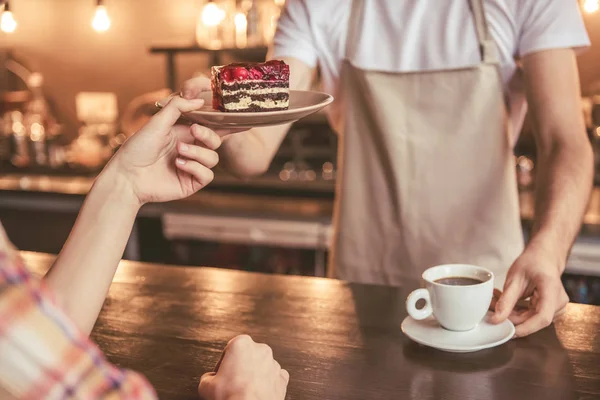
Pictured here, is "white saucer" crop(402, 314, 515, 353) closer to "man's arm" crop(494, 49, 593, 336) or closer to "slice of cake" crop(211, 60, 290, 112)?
"man's arm" crop(494, 49, 593, 336)

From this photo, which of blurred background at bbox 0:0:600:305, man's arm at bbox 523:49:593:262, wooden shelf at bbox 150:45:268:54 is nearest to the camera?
man's arm at bbox 523:49:593:262

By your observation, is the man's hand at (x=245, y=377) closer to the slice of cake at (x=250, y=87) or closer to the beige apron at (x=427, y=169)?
the slice of cake at (x=250, y=87)

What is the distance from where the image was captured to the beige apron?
185cm

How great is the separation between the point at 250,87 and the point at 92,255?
0.56m

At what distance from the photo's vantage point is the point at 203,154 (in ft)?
4.13

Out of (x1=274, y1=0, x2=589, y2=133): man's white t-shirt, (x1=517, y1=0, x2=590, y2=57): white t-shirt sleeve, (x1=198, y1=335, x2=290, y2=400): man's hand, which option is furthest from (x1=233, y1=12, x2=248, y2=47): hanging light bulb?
(x1=198, y1=335, x2=290, y2=400): man's hand

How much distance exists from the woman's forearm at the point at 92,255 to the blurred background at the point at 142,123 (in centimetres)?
181

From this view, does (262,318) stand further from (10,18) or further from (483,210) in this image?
(10,18)

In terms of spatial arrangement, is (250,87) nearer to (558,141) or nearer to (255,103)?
(255,103)

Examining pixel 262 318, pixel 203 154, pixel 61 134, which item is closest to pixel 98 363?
pixel 203 154

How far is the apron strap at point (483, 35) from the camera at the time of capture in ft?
5.78

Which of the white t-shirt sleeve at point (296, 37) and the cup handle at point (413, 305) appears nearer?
the cup handle at point (413, 305)

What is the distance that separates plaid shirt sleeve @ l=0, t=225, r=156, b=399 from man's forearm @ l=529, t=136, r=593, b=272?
3.42 feet

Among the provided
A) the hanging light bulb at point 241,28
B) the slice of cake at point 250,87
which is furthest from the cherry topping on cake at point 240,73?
the hanging light bulb at point 241,28
